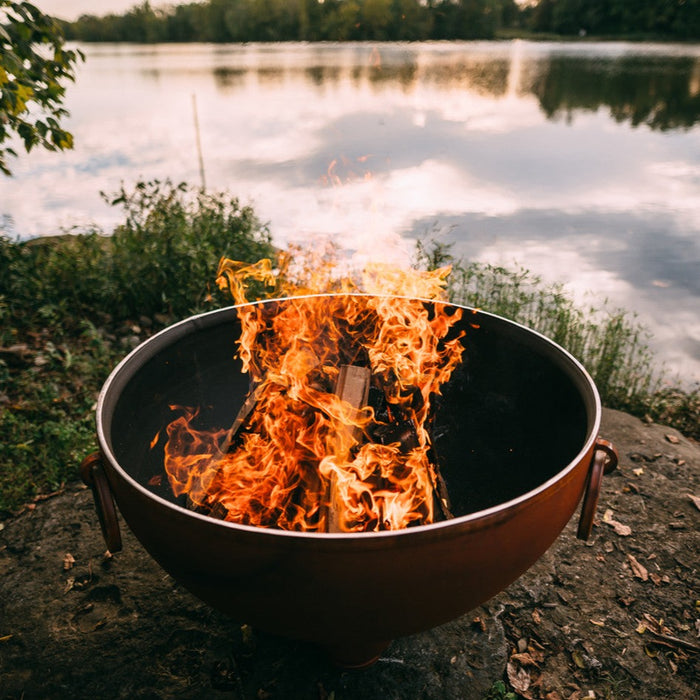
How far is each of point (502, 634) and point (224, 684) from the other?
1.15 m

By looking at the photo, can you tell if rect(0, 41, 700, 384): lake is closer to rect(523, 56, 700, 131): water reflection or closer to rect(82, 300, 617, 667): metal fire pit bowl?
A: rect(523, 56, 700, 131): water reflection

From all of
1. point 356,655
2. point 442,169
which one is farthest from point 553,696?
point 442,169

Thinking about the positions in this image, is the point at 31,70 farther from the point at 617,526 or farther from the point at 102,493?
the point at 617,526

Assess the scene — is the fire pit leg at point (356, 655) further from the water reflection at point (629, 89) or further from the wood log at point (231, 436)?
the water reflection at point (629, 89)

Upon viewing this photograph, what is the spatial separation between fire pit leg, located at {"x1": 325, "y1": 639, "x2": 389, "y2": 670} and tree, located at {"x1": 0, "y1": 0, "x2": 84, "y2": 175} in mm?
3145

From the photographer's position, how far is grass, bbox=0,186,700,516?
3.58 m

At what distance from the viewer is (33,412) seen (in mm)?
3752

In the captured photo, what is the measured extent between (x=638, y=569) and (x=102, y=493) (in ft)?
7.97

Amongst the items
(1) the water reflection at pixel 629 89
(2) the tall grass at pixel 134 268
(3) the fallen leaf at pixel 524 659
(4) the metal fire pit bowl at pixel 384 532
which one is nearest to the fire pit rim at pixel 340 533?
(4) the metal fire pit bowl at pixel 384 532

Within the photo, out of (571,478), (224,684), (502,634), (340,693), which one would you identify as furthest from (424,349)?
(224,684)

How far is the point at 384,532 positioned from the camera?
1.23 meters

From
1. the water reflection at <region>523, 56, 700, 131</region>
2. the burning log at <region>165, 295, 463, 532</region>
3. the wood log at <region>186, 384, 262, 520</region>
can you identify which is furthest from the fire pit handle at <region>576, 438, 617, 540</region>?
the water reflection at <region>523, 56, 700, 131</region>

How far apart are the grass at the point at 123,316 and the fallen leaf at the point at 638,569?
1761mm

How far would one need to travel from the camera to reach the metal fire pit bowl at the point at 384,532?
1.28 m
